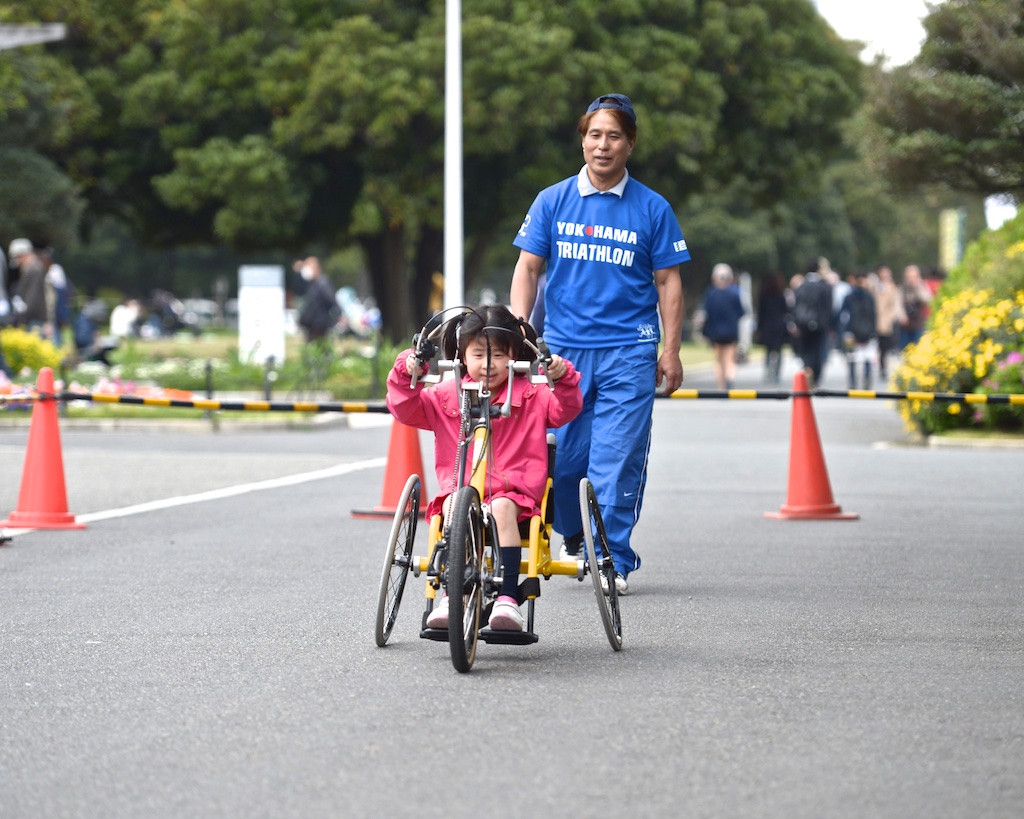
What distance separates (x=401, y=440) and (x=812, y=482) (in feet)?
8.28

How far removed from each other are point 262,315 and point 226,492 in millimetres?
13284

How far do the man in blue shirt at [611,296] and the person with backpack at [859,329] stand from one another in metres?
20.5

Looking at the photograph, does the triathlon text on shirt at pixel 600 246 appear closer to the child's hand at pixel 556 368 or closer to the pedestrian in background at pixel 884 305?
the child's hand at pixel 556 368

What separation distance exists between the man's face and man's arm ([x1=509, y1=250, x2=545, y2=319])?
0.45 meters

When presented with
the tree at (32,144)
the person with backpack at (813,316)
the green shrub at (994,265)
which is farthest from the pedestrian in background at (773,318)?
the tree at (32,144)

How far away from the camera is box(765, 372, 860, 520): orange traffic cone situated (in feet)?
37.9

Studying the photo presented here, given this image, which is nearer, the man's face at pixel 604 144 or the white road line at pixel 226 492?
the man's face at pixel 604 144

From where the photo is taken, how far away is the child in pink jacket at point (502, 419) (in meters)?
6.53

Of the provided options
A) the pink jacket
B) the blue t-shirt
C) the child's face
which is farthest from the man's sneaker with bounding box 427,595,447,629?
the blue t-shirt

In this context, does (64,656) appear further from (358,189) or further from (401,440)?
(358,189)

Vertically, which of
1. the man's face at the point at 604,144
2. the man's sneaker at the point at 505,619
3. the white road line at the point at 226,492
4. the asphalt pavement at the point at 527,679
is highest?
the man's face at the point at 604,144

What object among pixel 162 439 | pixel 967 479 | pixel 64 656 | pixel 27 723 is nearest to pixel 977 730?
pixel 27 723

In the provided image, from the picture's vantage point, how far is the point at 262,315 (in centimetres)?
2659

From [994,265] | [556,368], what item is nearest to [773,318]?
[994,265]
